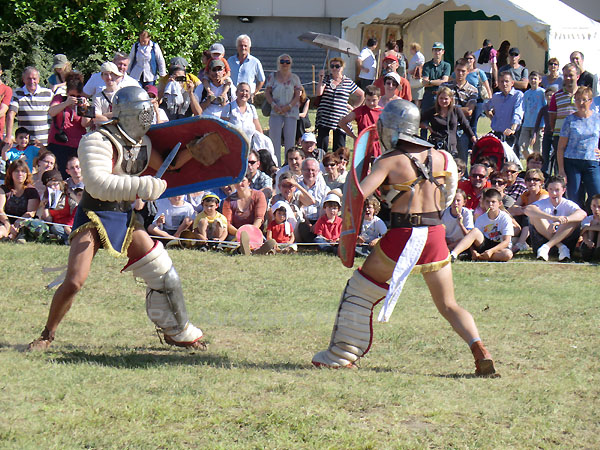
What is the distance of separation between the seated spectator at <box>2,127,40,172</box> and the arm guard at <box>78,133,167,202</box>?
6265mm

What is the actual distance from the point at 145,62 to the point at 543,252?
268 inches

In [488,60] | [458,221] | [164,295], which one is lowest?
[164,295]

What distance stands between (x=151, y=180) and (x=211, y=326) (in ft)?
5.74

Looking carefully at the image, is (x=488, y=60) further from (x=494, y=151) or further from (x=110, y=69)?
(x=110, y=69)

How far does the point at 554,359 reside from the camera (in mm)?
6453

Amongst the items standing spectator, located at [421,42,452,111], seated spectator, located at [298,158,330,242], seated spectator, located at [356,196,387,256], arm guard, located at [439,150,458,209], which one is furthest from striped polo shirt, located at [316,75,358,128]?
arm guard, located at [439,150,458,209]

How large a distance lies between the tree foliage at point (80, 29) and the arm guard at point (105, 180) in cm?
1169

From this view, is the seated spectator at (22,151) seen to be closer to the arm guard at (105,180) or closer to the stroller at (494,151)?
the stroller at (494,151)

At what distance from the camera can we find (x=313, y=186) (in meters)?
10.7

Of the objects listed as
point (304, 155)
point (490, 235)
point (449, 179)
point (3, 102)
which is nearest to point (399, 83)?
point (304, 155)

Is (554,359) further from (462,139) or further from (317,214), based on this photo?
(462,139)

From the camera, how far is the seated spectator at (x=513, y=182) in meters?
11.0

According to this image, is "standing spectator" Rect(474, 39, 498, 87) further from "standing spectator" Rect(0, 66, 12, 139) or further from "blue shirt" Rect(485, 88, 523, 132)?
"standing spectator" Rect(0, 66, 12, 139)

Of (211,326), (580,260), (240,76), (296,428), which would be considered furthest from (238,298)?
(240,76)
